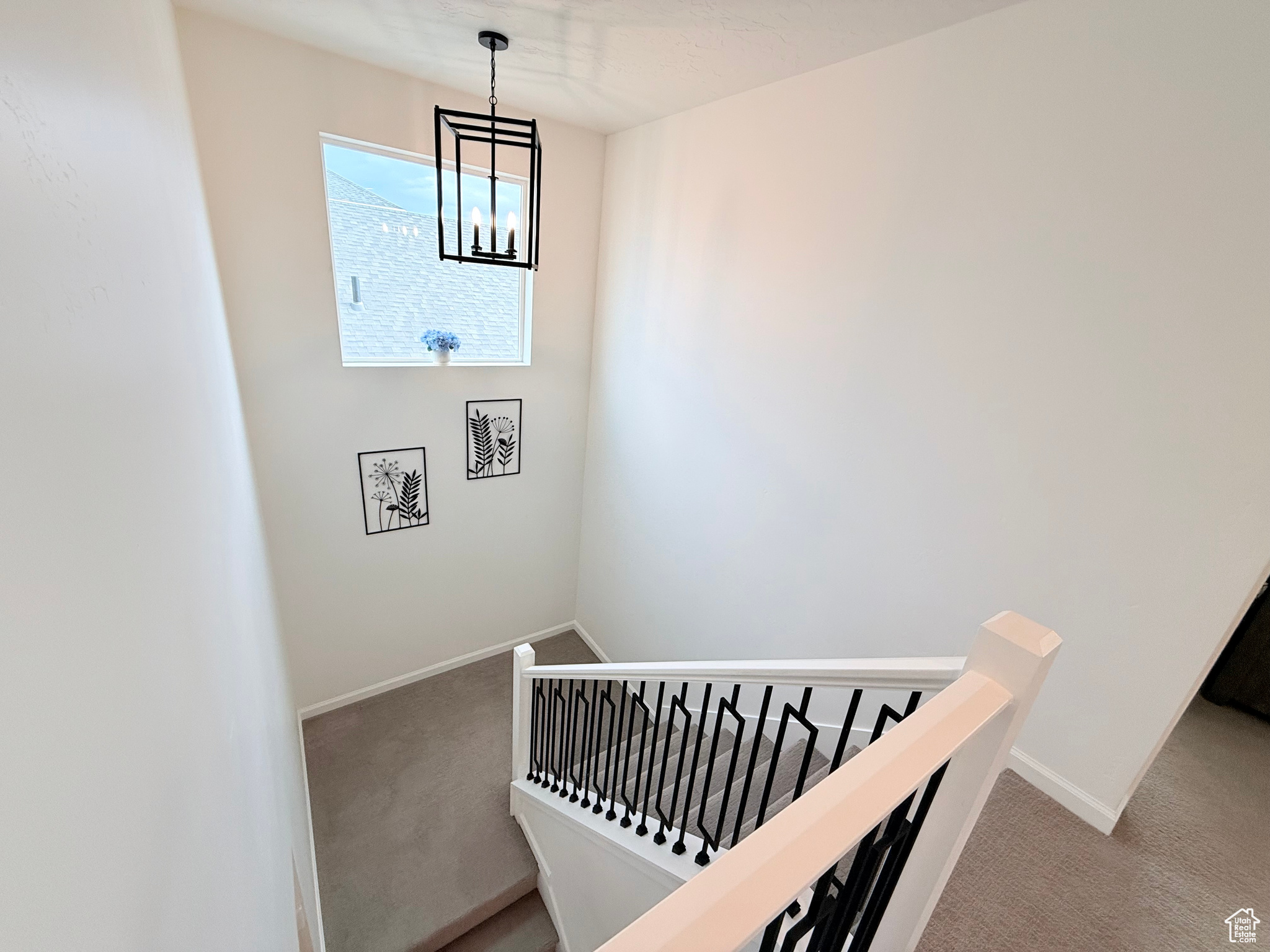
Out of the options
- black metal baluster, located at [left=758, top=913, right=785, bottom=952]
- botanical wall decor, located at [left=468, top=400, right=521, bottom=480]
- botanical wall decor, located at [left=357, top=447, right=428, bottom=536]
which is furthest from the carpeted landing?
black metal baluster, located at [left=758, top=913, right=785, bottom=952]

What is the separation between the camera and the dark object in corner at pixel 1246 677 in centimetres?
238

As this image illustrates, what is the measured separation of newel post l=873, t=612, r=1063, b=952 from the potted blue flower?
3.20 m

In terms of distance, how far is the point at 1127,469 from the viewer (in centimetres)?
149

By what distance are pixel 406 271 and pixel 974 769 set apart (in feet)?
11.6

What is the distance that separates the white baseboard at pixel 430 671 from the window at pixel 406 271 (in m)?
2.34

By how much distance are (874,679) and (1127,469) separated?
3.89 ft

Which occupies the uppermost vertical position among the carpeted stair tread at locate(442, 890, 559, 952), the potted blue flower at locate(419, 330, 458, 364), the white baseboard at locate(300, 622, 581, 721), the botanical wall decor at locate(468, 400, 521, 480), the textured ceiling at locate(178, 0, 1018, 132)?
the textured ceiling at locate(178, 0, 1018, 132)

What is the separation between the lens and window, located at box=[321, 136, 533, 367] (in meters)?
2.96

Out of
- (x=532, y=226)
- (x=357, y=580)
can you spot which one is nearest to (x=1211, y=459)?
(x=532, y=226)

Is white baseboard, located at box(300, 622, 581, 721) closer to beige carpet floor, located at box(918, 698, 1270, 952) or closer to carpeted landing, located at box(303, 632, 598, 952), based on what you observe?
carpeted landing, located at box(303, 632, 598, 952)

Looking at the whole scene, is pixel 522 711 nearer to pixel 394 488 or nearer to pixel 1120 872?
pixel 394 488

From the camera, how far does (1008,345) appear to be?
5.64ft

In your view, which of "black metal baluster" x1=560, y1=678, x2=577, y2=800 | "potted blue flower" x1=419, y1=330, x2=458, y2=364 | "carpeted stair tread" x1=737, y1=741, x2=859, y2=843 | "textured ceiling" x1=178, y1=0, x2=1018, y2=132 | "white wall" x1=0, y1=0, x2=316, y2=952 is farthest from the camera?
"potted blue flower" x1=419, y1=330, x2=458, y2=364

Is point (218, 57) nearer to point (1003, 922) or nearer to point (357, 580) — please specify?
point (357, 580)
